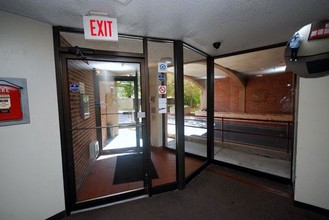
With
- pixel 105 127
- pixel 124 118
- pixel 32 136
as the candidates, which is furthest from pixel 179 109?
pixel 32 136

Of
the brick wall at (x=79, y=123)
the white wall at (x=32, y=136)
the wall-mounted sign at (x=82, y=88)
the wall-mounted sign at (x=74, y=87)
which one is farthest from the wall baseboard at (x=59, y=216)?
the wall-mounted sign at (x=82, y=88)

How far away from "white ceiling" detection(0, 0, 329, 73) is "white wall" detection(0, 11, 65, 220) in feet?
0.90

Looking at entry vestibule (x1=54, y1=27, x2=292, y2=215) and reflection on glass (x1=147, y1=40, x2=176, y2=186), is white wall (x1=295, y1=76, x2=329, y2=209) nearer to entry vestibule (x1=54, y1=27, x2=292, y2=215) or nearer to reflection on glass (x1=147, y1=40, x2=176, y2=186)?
entry vestibule (x1=54, y1=27, x2=292, y2=215)

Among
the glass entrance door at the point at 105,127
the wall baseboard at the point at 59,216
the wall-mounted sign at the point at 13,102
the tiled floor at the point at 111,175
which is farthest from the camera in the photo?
the tiled floor at the point at 111,175

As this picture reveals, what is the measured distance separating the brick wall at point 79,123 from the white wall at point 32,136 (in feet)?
1.01

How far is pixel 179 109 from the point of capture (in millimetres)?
2559

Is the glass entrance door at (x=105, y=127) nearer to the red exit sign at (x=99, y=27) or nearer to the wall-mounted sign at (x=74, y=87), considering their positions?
the wall-mounted sign at (x=74, y=87)

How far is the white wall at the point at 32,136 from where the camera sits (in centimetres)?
163

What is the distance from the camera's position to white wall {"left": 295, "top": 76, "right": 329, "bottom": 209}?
1.96 m

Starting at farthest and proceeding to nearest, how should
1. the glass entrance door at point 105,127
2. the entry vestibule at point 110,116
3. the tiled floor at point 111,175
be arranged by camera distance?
1. the tiled floor at point 111,175
2. the glass entrance door at point 105,127
3. the entry vestibule at point 110,116

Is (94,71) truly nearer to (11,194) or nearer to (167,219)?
(11,194)

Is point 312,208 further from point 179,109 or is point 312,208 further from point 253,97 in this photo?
point 253,97

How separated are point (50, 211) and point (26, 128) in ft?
3.62

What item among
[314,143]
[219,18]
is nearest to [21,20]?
[219,18]
